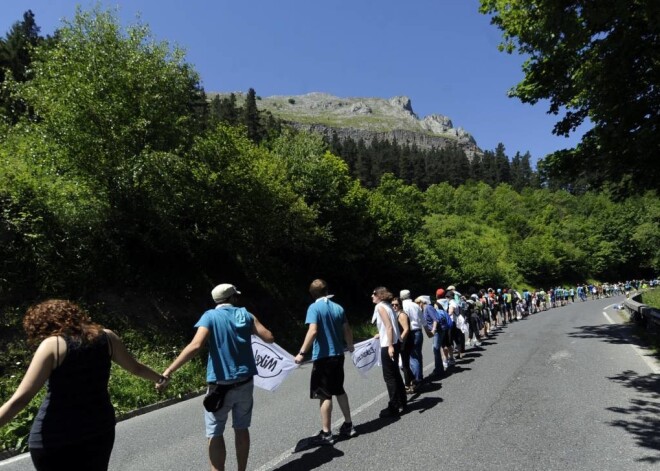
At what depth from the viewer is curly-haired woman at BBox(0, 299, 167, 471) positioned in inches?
106

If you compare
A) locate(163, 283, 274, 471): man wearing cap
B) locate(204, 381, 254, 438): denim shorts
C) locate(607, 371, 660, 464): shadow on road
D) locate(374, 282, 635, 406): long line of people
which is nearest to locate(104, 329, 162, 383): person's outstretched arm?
locate(163, 283, 274, 471): man wearing cap

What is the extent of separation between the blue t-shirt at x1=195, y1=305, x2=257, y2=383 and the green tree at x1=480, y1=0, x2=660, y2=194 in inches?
251

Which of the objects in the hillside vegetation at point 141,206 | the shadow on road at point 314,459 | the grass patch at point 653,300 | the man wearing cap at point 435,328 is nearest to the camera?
the shadow on road at point 314,459

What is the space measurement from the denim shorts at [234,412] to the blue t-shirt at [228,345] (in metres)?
0.14

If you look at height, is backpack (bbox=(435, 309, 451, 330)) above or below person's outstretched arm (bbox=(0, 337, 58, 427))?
below

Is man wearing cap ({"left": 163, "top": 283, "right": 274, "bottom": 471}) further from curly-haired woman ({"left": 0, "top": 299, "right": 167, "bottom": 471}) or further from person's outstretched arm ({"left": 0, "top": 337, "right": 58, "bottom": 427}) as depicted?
person's outstretched arm ({"left": 0, "top": 337, "right": 58, "bottom": 427})

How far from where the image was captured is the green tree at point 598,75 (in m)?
7.08

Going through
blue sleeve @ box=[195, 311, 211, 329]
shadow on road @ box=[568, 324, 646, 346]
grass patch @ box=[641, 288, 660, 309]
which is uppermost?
blue sleeve @ box=[195, 311, 211, 329]

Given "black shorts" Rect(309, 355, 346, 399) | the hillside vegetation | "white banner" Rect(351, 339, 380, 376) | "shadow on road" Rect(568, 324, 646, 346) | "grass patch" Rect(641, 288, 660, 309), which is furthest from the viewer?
"grass patch" Rect(641, 288, 660, 309)

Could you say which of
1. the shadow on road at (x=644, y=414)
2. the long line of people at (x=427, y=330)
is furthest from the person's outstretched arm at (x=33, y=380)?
the shadow on road at (x=644, y=414)

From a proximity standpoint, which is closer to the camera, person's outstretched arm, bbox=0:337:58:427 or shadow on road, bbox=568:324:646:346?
person's outstretched arm, bbox=0:337:58:427

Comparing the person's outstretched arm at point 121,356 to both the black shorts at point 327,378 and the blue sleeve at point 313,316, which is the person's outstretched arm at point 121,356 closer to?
the blue sleeve at point 313,316

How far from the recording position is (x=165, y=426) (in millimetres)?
7035

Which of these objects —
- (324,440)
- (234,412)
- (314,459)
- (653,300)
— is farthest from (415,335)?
(653,300)
